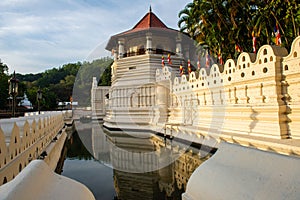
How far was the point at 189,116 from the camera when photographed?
14258 millimetres

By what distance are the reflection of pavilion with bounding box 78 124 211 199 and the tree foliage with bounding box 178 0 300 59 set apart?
9945mm

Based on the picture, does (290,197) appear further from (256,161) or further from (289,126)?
(289,126)

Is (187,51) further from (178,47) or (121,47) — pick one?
(121,47)

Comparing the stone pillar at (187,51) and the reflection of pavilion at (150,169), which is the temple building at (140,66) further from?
the reflection of pavilion at (150,169)

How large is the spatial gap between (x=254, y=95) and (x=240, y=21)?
1016 centimetres

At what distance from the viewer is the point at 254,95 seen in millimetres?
9211

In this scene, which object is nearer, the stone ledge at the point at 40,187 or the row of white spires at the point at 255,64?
the stone ledge at the point at 40,187

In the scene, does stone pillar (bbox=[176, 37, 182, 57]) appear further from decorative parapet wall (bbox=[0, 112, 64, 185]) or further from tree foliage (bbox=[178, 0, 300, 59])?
decorative parapet wall (bbox=[0, 112, 64, 185])

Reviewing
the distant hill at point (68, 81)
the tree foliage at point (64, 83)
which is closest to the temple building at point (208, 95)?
the tree foliage at point (64, 83)

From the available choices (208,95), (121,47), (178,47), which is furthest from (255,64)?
(121,47)

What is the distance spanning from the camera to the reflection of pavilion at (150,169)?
18.7 ft

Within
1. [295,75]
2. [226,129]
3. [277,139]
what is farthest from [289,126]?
[226,129]

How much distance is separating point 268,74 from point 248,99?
147cm

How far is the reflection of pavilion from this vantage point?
569cm
